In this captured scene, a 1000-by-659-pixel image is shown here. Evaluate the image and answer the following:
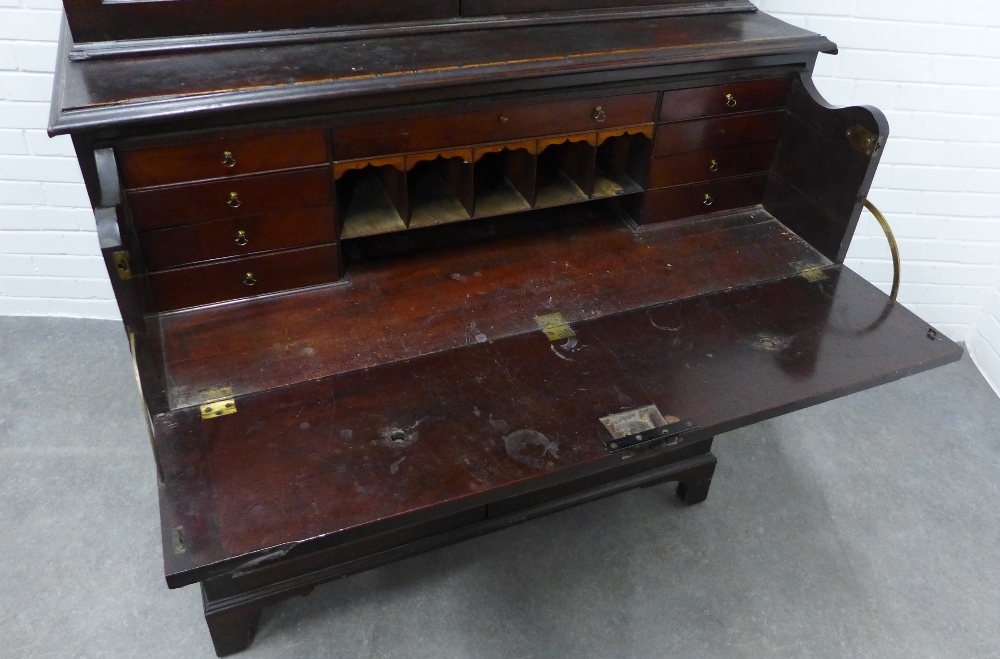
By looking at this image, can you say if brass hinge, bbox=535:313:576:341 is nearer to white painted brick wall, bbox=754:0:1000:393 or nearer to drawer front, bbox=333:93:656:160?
drawer front, bbox=333:93:656:160

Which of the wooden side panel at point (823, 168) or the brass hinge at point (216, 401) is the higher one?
the wooden side panel at point (823, 168)

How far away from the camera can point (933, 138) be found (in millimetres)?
2596

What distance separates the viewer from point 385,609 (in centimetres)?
195

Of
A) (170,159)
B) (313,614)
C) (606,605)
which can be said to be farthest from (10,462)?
(606,605)

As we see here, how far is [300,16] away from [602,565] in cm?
152

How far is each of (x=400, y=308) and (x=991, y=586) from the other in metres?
1.74

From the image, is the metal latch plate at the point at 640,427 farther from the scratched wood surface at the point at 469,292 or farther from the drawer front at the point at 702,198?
the drawer front at the point at 702,198

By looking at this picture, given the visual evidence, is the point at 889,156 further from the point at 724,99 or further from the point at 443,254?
the point at 443,254

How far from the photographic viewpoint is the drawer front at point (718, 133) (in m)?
1.82

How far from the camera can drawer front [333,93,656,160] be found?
1.54 metres

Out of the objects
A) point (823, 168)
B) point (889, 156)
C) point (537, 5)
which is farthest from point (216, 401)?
point (889, 156)

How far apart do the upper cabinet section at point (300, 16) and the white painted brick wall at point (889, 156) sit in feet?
2.60

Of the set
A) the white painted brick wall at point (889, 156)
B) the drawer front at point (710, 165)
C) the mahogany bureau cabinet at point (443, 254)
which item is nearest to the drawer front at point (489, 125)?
the mahogany bureau cabinet at point (443, 254)

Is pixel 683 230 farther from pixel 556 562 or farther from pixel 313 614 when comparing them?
pixel 313 614
